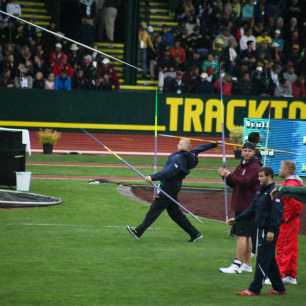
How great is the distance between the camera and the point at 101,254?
16.6 meters

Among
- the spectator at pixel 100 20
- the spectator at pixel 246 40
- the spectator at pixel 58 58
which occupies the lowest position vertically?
the spectator at pixel 58 58

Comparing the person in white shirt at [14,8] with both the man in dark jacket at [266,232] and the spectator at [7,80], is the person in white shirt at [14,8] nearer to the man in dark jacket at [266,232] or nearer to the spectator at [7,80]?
the spectator at [7,80]

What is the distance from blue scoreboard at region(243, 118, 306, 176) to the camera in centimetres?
2845

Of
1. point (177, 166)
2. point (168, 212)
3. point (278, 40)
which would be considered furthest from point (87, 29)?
point (177, 166)

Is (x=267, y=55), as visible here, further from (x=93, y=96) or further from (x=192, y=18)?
(x=93, y=96)

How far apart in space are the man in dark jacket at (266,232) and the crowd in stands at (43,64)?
2250cm

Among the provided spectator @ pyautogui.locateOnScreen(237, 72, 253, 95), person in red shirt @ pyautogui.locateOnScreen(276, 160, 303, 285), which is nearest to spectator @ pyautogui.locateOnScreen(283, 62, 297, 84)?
spectator @ pyautogui.locateOnScreen(237, 72, 253, 95)

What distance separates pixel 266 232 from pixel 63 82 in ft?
76.1

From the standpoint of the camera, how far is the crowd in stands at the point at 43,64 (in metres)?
35.7

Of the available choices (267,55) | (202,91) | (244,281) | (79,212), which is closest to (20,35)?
(202,91)

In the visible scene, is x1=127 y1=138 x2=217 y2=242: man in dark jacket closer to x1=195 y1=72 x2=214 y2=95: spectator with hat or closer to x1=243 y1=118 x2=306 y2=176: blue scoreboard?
x1=243 y1=118 x2=306 y2=176: blue scoreboard

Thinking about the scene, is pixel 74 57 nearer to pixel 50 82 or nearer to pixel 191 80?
pixel 50 82

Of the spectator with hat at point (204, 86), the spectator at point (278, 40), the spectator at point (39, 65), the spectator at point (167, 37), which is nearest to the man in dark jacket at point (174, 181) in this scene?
the spectator at point (39, 65)

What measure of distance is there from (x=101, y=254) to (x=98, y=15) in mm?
25426
